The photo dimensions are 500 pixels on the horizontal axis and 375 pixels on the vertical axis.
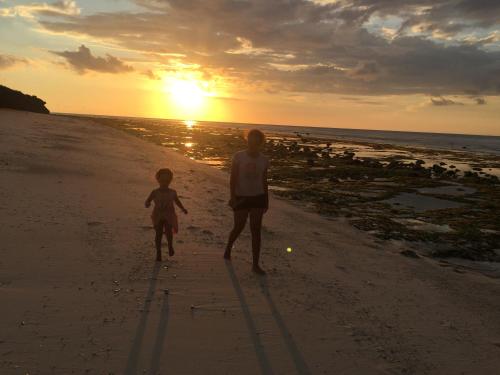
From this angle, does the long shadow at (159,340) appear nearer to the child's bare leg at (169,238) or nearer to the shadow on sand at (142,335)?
the shadow on sand at (142,335)

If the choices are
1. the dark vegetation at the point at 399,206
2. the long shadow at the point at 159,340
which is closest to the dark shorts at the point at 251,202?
the long shadow at the point at 159,340

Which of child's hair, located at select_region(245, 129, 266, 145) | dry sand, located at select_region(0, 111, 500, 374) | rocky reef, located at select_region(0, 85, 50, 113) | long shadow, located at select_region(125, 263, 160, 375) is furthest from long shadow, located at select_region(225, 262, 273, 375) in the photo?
rocky reef, located at select_region(0, 85, 50, 113)

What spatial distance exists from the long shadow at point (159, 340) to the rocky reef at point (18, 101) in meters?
50.0

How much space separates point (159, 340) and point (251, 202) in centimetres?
262

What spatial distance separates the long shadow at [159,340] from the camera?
3.71 m

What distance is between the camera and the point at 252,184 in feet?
20.1

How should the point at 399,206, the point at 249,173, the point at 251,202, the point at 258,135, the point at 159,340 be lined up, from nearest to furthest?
1. the point at 159,340
2. the point at 258,135
3. the point at 249,173
4. the point at 251,202
5. the point at 399,206

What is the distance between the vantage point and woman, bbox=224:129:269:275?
19.9 feet

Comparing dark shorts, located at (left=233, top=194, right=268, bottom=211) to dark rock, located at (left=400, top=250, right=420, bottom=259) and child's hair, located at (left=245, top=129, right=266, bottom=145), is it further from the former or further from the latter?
dark rock, located at (left=400, top=250, right=420, bottom=259)

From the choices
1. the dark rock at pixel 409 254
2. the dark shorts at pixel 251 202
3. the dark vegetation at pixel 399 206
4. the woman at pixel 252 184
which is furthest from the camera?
the dark vegetation at pixel 399 206

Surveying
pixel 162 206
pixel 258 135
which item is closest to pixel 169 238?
pixel 162 206

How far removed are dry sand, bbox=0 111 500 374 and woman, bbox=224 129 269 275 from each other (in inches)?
30.0

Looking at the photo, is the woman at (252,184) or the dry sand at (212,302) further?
the woman at (252,184)

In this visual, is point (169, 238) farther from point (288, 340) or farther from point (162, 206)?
point (288, 340)
